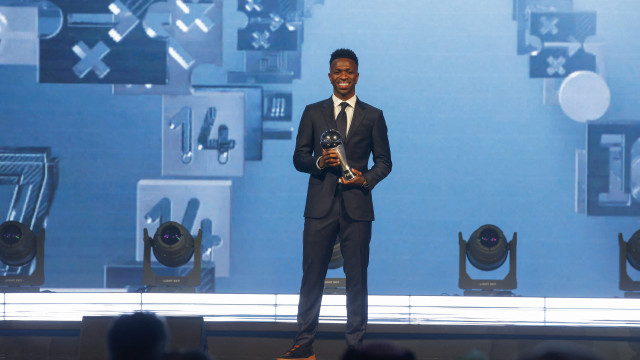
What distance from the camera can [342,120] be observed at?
3408 millimetres

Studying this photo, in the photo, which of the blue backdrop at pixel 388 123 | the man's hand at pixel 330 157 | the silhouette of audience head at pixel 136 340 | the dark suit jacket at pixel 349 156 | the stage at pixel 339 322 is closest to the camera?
the silhouette of audience head at pixel 136 340

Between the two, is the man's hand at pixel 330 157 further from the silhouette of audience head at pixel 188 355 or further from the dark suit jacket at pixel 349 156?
the silhouette of audience head at pixel 188 355

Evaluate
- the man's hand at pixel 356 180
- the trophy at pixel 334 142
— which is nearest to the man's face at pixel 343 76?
the trophy at pixel 334 142

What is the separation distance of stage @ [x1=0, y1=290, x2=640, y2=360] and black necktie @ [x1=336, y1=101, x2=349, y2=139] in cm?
90

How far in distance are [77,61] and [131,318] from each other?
407 cm

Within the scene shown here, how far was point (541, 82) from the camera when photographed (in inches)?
209

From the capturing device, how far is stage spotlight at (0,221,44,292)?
4.55m

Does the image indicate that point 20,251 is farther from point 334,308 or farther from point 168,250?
point 334,308

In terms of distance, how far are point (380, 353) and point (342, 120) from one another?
202cm

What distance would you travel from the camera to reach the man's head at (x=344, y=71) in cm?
334

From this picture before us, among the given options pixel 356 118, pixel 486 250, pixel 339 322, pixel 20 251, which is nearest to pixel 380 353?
pixel 356 118

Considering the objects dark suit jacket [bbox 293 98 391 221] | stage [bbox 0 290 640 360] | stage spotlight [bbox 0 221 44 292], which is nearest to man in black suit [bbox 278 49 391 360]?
dark suit jacket [bbox 293 98 391 221]

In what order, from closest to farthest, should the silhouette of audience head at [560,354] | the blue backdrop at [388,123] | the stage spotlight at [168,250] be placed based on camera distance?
the silhouette of audience head at [560,354] → the stage spotlight at [168,250] → the blue backdrop at [388,123]

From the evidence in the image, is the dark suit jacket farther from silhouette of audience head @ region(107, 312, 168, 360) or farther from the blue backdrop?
the blue backdrop
